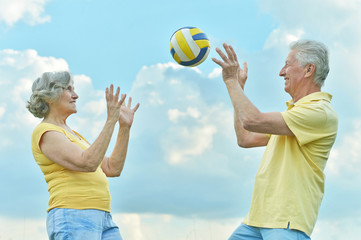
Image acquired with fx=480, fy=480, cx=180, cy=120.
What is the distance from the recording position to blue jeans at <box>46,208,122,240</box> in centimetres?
436

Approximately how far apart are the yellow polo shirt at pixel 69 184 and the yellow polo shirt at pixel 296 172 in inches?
55.9

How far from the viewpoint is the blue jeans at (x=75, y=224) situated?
436 centimetres

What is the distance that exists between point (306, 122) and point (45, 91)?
2563mm

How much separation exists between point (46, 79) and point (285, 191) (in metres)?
2.61

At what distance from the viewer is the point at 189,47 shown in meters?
6.04

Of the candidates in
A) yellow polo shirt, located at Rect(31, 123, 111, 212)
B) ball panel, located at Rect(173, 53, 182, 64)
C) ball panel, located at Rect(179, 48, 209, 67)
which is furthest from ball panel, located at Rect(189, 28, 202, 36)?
yellow polo shirt, located at Rect(31, 123, 111, 212)

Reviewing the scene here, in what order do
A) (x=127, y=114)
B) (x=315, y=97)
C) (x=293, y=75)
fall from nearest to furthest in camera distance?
(x=315, y=97) < (x=293, y=75) < (x=127, y=114)

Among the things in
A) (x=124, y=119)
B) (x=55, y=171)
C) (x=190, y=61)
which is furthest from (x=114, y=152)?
(x=190, y=61)

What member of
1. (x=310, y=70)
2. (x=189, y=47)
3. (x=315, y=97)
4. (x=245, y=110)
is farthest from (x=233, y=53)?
(x=189, y=47)

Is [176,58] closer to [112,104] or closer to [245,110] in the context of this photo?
[112,104]

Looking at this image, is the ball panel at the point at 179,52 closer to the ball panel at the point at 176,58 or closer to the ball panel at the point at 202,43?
the ball panel at the point at 176,58

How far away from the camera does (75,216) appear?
14.5 ft

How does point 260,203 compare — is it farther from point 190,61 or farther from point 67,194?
point 190,61

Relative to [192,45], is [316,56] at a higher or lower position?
lower
